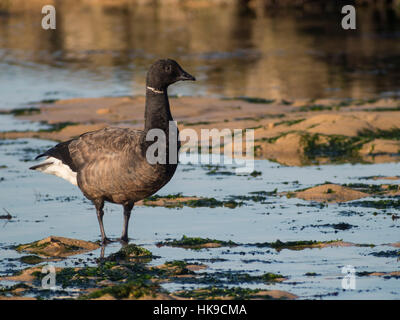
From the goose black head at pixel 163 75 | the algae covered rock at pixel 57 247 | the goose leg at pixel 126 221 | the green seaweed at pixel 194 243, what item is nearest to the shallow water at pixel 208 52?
the goose black head at pixel 163 75

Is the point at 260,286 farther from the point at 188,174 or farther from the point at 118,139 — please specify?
the point at 188,174

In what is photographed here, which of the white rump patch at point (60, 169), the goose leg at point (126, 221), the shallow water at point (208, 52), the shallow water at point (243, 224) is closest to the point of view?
the shallow water at point (243, 224)

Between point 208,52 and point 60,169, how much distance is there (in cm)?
2486

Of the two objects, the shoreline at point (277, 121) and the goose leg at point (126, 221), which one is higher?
the shoreline at point (277, 121)

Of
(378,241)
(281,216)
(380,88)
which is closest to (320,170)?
(281,216)

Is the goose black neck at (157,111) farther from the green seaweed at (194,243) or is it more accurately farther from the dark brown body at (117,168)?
the green seaweed at (194,243)

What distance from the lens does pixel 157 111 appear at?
1097 centimetres

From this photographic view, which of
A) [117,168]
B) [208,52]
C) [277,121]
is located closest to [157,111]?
[117,168]

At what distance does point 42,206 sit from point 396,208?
507cm

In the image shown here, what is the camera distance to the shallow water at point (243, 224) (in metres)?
9.39

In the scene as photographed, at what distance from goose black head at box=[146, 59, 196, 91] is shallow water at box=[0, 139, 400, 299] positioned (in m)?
1.89

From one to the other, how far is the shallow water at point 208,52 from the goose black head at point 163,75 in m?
13.6

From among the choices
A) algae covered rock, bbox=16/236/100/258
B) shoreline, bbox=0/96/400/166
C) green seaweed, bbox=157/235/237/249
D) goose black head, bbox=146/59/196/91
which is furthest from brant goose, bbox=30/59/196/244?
shoreline, bbox=0/96/400/166

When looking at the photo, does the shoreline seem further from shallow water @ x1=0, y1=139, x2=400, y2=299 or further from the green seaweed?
the green seaweed
